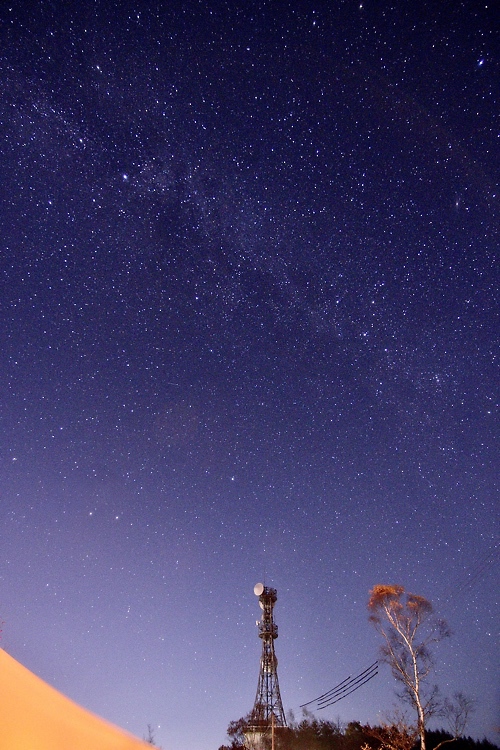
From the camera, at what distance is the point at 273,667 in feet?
138

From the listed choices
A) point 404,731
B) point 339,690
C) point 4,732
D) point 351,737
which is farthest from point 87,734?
point 339,690

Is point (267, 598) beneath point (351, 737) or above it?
above

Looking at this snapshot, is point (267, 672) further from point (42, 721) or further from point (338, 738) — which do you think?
point (42, 721)

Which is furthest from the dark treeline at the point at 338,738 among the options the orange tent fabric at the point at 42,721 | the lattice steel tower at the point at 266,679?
the orange tent fabric at the point at 42,721

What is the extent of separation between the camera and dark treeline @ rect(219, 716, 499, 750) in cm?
2639

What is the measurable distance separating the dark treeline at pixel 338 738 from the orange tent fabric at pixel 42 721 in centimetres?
1930

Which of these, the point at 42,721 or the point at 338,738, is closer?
the point at 42,721

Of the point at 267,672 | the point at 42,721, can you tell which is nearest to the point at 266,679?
the point at 267,672

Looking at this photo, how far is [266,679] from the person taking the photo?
41.9m

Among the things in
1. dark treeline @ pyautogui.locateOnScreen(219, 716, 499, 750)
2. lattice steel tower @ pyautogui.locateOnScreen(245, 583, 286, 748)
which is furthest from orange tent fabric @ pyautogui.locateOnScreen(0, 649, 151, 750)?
lattice steel tower @ pyautogui.locateOnScreen(245, 583, 286, 748)

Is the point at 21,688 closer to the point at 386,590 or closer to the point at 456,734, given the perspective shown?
Answer: the point at 386,590

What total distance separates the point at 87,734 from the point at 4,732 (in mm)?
1192

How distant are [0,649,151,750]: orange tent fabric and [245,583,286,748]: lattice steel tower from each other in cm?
3840

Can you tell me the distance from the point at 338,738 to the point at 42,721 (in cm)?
3310
